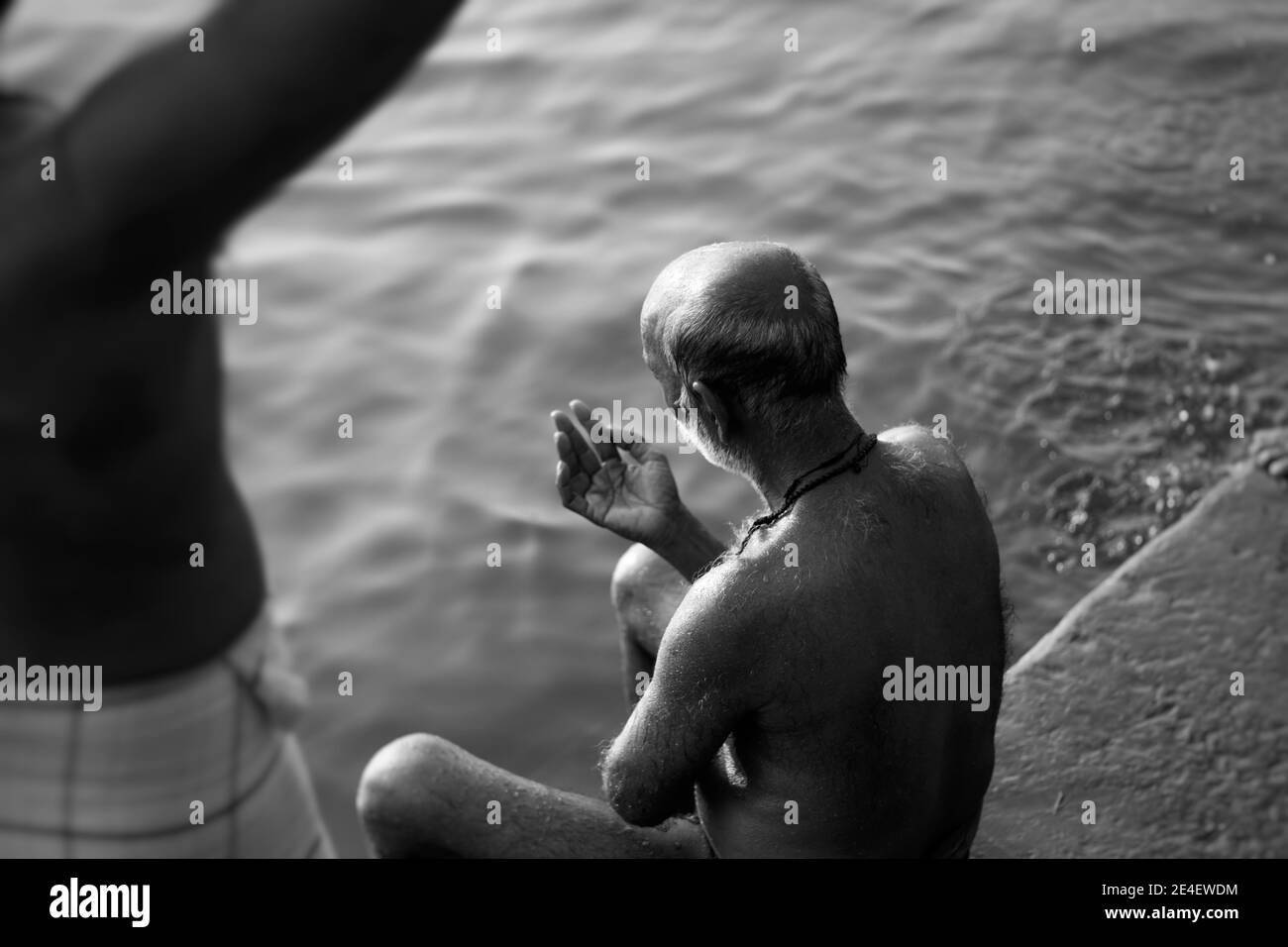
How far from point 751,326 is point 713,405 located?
166mm

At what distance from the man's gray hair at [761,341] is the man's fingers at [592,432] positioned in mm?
509

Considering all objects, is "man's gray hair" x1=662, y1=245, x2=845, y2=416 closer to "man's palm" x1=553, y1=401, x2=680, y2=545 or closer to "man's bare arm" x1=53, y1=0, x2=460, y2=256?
"man's palm" x1=553, y1=401, x2=680, y2=545

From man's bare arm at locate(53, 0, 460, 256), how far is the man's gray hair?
54.0 inches

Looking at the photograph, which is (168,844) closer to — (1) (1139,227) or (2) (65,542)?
(2) (65,542)

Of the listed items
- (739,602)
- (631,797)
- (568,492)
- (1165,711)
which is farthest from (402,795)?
(1165,711)

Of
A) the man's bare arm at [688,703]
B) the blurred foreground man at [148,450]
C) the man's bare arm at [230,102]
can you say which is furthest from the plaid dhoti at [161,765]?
the man's bare arm at [688,703]

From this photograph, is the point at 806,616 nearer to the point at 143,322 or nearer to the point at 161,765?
the point at 161,765

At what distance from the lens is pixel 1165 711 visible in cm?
388

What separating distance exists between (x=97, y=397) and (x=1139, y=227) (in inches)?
270

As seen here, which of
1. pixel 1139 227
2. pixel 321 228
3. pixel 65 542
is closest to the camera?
pixel 65 542

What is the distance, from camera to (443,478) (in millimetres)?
6527

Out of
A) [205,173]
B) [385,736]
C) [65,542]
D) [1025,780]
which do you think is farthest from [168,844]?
[385,736]

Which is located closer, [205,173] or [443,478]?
[205,173]

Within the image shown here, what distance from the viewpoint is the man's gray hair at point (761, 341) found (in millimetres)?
2648
